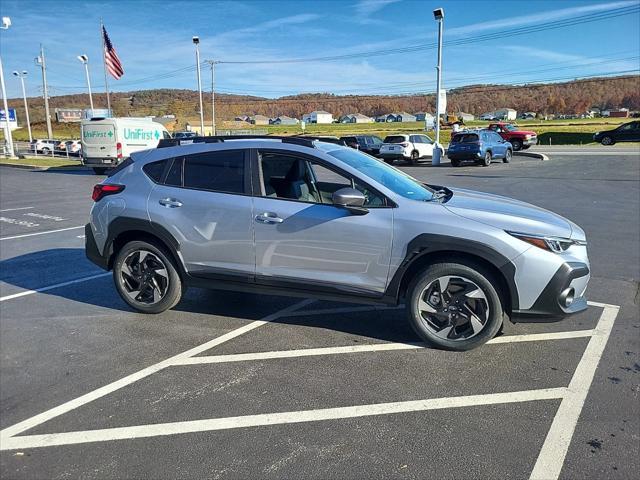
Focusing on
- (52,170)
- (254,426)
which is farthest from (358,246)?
(52,170)

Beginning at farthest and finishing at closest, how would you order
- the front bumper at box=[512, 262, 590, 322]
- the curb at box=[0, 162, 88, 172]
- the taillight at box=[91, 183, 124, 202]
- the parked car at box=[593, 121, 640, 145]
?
the parked car at box=[593, 121, 640, 145] < the curb at box=[0, 162, 88, 172] < the taillight at box=[91, 183, 124, 202] < the front bumper at box=[512, 262, 590, 322]

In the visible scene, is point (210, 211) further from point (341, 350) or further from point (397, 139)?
point (397, 139)

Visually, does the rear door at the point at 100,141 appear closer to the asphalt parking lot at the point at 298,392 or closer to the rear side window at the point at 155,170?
the asphalt parking lot at the point at 298,392

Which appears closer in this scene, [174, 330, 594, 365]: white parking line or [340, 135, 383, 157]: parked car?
[174, 330, 594, 365]: white parking line

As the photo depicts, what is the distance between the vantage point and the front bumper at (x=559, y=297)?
376 cm

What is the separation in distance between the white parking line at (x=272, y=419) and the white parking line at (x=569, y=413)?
118 mm

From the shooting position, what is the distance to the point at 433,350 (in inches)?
161

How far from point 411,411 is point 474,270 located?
4.19 feet

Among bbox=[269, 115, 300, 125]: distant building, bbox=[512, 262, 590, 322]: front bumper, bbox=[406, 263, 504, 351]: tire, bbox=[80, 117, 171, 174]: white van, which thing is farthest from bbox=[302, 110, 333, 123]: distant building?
bbox=[512, 262, 590, 322]: front bumper

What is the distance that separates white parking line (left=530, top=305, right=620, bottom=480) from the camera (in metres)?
2.63

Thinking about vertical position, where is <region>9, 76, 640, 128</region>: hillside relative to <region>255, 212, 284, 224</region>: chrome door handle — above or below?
above

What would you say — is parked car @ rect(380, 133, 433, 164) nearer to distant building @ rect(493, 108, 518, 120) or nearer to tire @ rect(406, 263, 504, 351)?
tire @ rect(406, 263, 504, 351)

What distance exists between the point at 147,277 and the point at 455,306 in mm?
2937

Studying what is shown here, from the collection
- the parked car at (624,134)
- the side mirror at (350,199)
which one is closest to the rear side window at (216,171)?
the side mirror at (350,199)
